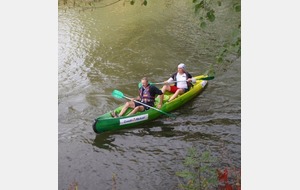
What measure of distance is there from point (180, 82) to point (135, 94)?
719 millimetres

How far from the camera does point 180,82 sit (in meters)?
5.02

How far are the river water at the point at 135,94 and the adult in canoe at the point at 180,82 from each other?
254mm

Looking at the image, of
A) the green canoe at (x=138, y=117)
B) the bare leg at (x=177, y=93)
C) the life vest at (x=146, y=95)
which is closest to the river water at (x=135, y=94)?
the green canoe at (x=138, y=117)

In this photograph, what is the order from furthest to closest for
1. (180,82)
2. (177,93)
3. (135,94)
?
(135,94)
(180,82)
(177,93)

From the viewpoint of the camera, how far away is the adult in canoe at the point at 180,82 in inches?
195

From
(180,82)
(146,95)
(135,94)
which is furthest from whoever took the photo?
(135,94)

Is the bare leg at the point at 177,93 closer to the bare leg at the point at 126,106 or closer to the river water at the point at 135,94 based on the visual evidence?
the river water at the point at 135,94

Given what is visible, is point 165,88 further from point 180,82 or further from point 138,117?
point 138,117

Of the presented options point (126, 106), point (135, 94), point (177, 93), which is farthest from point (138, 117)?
point (135, 94)

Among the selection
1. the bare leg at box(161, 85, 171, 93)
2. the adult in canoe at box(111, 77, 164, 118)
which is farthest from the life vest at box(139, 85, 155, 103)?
the bare leg at box(161, 85, 171, 93)

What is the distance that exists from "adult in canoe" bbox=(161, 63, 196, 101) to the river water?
0.25 m

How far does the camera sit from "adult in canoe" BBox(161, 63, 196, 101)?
4952 millimetres
